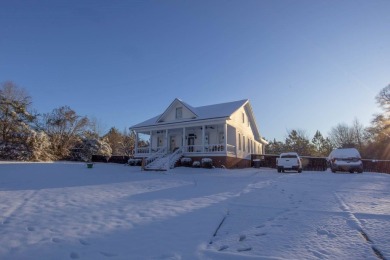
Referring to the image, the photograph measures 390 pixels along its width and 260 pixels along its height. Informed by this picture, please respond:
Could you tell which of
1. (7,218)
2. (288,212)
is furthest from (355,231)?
(7,218)

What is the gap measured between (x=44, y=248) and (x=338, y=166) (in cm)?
2014

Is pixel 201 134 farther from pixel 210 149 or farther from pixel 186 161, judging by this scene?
pixel 186 161

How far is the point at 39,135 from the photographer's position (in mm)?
29609

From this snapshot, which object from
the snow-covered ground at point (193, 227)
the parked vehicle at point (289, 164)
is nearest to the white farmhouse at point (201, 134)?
the parked vehicle at point (289, 164)

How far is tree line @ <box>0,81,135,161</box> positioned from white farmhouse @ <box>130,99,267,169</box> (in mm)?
11046

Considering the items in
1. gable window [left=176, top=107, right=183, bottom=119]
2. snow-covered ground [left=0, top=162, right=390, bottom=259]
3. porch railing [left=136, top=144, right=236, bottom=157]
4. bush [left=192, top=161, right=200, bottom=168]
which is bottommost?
snow-covered ground [left=0, top=162, right=390, bottom=259]

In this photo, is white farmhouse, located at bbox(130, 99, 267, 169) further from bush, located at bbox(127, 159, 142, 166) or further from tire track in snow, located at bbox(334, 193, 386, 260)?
tire track in snow, located at bbox(334, 193, 386, 260)

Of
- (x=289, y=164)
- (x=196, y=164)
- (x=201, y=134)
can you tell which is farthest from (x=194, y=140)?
(x=289, y=164)

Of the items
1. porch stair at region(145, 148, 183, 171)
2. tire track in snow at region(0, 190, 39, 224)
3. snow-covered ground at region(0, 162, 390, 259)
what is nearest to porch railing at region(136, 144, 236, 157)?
porch stair at region(145, 148, 183, 171)

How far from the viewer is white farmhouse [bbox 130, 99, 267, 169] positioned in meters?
23.4

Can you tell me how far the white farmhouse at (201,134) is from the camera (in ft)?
76.8

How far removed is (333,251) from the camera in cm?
374

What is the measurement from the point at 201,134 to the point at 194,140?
3.69ft

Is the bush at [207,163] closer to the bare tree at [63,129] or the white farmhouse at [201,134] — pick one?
the white farmhouse at [201,134]
